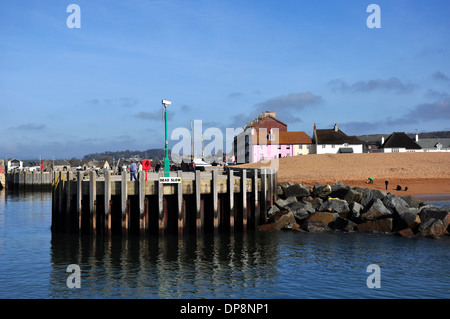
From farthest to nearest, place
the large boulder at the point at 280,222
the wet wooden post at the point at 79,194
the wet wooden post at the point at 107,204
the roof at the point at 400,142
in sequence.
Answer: the roof at the point at 400,142 → the large boulder at the point at 280,222 → the wet wooden post at the point at 79,194 → the wet wooden post at the point at 107,204

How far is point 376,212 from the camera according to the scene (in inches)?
1195

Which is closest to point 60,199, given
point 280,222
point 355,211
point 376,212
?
point 280,222

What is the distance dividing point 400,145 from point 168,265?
329 feet

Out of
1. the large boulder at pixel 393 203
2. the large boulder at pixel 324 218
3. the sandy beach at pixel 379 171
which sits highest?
the sandy beach at pixel 379 171

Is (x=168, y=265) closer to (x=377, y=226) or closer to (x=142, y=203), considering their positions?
(x=142, y=203)

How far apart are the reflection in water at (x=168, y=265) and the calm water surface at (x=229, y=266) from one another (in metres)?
0.04

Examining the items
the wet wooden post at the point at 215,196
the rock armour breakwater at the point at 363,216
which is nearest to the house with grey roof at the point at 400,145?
the rock armour breakwater at the point at 363,216

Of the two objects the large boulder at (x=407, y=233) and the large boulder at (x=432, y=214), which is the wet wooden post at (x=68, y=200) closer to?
the large boulder at (x=407, y=233)

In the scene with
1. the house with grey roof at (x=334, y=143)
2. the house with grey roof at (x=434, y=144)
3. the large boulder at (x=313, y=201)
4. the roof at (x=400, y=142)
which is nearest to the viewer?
the large boulder at (x=313, y=201)

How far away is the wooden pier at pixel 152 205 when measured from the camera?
2719 centimetres

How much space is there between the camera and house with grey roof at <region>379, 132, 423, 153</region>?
363ft

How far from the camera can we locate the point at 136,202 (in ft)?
90.6
